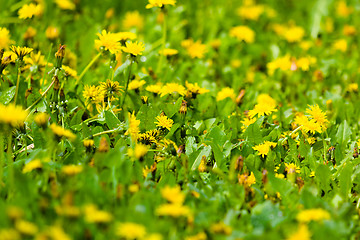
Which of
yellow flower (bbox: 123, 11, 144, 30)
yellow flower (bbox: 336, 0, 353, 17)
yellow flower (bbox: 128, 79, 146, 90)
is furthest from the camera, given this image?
yellow flower (bbox: 336, 0, 353, 17)

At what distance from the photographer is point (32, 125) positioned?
2.29 meters

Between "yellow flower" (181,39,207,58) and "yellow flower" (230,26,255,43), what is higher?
"yellow flower" (230,26,255,43)

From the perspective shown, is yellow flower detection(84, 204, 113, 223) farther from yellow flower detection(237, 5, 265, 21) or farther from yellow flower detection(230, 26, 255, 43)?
yellow flower detection(237, 5, 265, 21)

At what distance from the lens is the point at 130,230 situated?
1.40 metres

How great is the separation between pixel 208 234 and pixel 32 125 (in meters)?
1.05

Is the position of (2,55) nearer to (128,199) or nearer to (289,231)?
(128,199)

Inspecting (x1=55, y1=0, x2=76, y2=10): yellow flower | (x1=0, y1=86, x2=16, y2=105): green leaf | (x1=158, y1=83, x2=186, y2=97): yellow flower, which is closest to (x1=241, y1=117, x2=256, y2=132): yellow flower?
(x1=158, y1=83, x2=186, y2=97): yellow flower

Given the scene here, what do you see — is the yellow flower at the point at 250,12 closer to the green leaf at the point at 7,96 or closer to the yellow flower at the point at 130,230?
the green leaf at the point at 7,96

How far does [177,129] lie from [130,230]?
3.68 ft

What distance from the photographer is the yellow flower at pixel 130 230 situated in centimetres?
140

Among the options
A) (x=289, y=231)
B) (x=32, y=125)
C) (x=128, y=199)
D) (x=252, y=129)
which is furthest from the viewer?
(x=252, y=129)

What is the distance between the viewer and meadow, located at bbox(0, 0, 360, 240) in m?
1.62

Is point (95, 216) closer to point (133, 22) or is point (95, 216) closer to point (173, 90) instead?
point (173, 90)

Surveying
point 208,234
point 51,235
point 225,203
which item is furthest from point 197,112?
point 51,235
